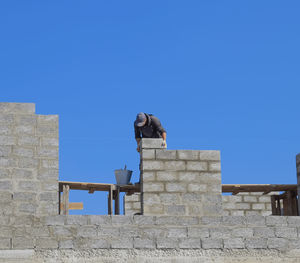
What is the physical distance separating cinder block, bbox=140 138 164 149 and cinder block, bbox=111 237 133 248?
1542mm

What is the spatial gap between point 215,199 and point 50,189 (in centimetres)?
264

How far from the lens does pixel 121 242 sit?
31.9ft

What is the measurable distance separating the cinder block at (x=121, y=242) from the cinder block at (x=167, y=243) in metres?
0.44

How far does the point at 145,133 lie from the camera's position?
36.7 ft

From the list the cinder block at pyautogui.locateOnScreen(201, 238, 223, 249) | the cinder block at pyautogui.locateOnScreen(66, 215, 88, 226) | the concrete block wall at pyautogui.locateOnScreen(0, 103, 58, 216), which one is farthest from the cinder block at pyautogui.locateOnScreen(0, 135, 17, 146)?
the cinder block at pyautogui.locateOnScreen(201, 238, 223, 249)

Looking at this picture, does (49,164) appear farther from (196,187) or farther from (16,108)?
(196,187)

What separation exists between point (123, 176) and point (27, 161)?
2.02 meters

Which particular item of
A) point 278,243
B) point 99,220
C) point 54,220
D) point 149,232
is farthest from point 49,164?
point 278,243

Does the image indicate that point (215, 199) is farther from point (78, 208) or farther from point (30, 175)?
point (78, 208)

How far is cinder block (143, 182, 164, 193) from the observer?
10.2 m

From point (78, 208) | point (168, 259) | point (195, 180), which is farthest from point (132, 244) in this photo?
point (78, 208)

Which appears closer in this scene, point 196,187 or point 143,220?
point 143,220

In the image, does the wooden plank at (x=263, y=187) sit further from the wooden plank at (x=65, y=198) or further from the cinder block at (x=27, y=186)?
the cinder block at (x=27, y=186)

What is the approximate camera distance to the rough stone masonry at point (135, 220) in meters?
9.58
